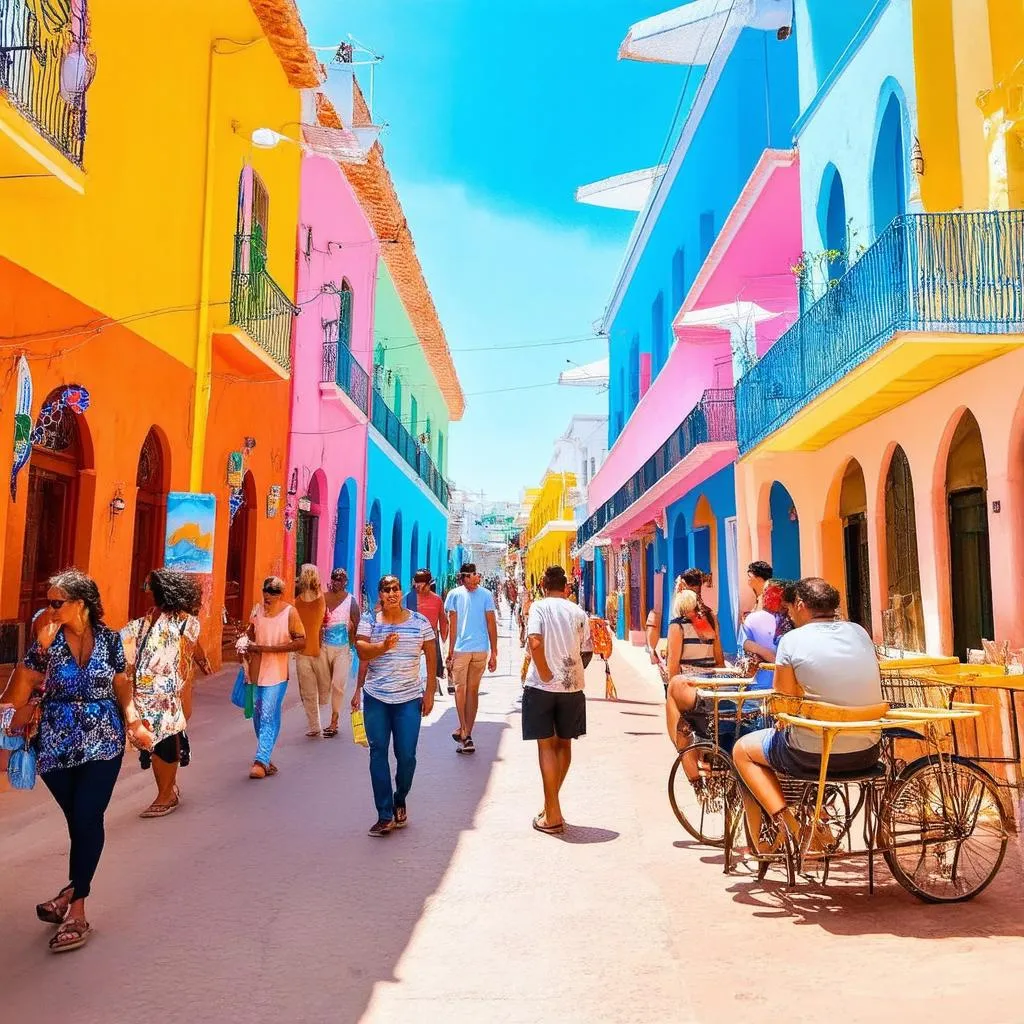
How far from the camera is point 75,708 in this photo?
436 centimetres

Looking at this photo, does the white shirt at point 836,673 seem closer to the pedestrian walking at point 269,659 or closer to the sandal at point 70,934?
the sandal at point 70,934

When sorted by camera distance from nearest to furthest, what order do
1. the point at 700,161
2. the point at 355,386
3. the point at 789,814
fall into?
the point at 789,814, the point at 700,161, the point at 355,386

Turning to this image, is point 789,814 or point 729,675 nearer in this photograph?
point 789,814

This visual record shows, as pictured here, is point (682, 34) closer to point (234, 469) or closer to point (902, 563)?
point (902, 563)

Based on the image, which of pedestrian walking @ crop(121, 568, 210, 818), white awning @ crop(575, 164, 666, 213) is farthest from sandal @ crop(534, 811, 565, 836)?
white awning @ crop(575, 164, 666, 213)

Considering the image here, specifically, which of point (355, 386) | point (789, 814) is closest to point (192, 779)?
point (789, 814)

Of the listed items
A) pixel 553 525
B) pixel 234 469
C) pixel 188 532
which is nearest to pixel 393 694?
pixel 188 532

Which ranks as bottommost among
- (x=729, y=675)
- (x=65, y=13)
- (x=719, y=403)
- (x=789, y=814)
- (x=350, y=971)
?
(x=350, y=971)

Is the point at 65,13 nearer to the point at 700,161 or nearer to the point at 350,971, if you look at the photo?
the point at 350,971

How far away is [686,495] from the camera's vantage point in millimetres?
22203

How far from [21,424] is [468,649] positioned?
442 centimetres

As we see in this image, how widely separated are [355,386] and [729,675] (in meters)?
15.1

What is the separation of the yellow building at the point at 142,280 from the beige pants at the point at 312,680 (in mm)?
2208

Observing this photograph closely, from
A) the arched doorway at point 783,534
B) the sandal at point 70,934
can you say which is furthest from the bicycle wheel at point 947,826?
the arched doorway at point 783,534
